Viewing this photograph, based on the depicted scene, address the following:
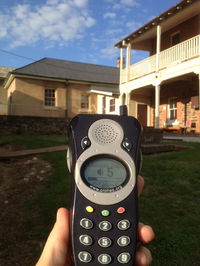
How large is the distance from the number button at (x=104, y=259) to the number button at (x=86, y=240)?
0.27ft

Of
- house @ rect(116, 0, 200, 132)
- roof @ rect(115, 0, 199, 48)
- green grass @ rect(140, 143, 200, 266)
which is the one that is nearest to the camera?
green grass @ rect(140, 143, 200, 266)

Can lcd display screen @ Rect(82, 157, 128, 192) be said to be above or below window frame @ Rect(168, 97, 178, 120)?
below

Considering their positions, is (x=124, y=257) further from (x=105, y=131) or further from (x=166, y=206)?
(x=166, y=206)

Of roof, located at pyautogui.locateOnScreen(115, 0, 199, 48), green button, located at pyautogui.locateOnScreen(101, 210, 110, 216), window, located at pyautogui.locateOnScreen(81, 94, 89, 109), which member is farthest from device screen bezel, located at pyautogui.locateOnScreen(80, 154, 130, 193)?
window, located at pyautogui.locateOnScreen(81, 94, 89, 109)

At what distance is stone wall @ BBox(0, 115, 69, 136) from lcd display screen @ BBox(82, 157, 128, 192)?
1578 cm

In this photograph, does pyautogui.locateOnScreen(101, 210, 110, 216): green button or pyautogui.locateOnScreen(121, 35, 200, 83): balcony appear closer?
pyautogui.locateOnScreen(101, 210, 110, 216): green button

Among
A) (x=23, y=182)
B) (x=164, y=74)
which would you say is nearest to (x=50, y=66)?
(x=164, y=74)

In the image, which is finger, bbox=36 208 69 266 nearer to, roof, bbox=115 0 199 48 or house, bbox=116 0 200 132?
house, bbox=116 0 200 132

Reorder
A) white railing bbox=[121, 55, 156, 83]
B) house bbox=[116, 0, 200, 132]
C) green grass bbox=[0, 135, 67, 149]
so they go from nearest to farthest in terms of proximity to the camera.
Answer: green grass bbox=[0, 135, 67, 149] → house bbox=[116, 0, 200, 132] → white railing bbox=[121, 55, 156, 83]

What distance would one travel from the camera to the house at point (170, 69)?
1251cm

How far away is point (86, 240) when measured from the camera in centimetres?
132

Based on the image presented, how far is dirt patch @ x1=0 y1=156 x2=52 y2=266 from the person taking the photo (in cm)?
265

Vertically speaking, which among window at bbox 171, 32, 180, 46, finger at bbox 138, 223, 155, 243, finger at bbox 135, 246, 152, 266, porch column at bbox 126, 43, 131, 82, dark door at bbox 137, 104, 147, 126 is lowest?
finger at bbox 135, 246, 152, 266

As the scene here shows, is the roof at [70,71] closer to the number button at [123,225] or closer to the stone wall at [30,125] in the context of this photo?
the stone wall at [30,125]
